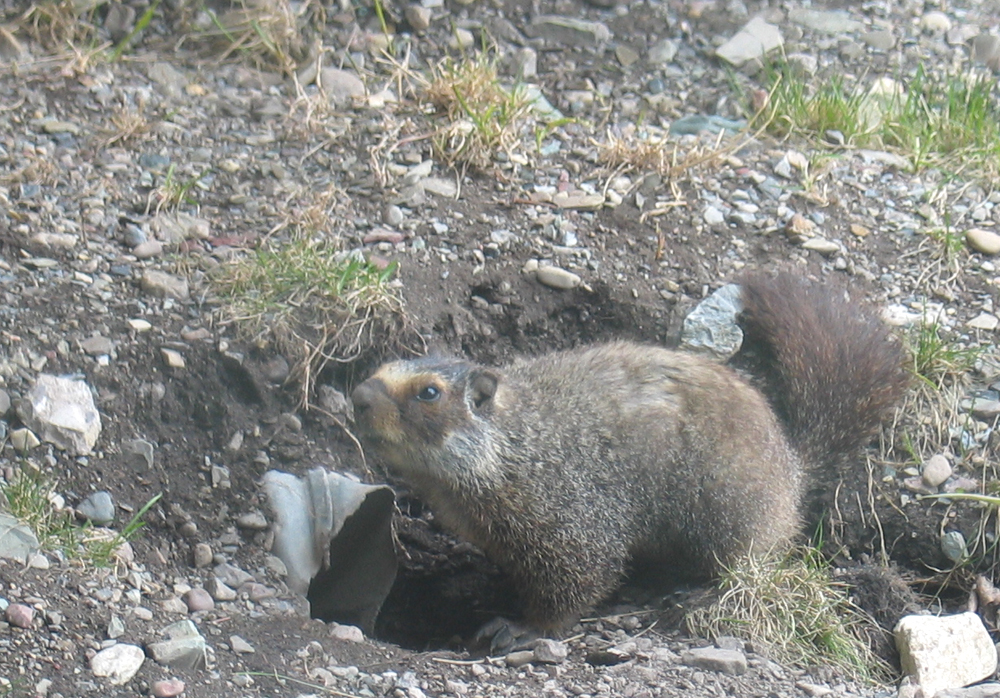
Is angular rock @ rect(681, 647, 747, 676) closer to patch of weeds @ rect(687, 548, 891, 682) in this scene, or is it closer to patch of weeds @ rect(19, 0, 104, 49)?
patch of weeds @ rect(687, 548, 891, 682)

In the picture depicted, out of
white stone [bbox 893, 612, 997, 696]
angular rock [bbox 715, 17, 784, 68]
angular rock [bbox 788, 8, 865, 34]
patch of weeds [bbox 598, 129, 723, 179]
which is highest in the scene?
angular rock [bbox 788, 8, 865, 34]

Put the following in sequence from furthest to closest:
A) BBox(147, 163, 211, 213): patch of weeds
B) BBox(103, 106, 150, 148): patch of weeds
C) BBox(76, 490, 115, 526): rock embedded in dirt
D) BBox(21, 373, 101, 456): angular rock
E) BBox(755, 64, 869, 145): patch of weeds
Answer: BBox(755, 64, 869, 145): patch of weeds < BBox(103, 106, 150, 148): patch of weeds < BBox(147, 163, 211, 213): patch of weeds < BBox(21, 373, 101, 456): angular rock < BBox(76, 490, 115, 526): rock embedded in dirt

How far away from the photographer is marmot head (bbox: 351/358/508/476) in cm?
446

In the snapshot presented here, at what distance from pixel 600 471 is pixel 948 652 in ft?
4.82

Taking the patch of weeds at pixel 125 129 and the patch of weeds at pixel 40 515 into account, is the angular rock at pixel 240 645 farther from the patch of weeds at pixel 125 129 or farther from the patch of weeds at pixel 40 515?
the patch of weeds at pixel 125 129

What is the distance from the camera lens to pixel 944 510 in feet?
16.0

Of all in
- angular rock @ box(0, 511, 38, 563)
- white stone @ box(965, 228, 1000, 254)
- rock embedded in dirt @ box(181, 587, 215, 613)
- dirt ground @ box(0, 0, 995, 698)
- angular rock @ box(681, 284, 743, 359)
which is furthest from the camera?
white stone @ box(965, 228, 1000, 254)

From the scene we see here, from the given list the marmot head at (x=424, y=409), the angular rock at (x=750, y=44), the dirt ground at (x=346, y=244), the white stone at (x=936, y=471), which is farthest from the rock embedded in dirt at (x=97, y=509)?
Answer: the angular rock at (x=750, y=44)

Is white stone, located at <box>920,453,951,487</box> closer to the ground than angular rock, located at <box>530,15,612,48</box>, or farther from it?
closer to the ground

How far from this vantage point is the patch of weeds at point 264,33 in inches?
257

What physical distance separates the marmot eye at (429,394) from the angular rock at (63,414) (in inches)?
49.8

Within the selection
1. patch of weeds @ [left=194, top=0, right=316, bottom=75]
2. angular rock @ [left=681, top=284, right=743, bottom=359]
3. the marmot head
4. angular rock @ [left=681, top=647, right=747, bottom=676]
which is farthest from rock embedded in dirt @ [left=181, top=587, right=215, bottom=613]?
patch of weeds @ [left=194, top=0, right=316, bottom=75]

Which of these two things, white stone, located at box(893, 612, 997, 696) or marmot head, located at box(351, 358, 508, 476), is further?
marmot head, located at box(351, 358, 508, 476)

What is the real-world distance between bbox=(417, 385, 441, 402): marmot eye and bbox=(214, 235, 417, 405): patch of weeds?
69 cm
